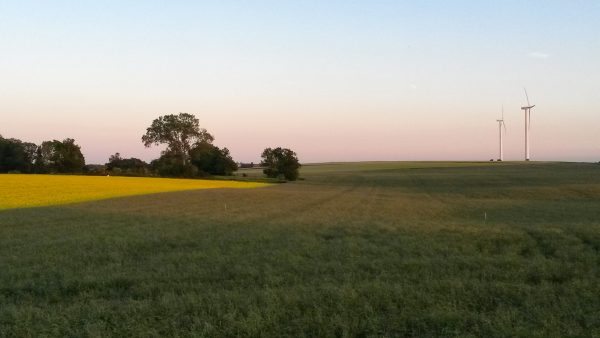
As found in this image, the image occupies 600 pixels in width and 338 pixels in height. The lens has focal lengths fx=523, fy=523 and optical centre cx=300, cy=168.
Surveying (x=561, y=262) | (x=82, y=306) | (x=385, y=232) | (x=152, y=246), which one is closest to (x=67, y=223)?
(x=152, y=246)

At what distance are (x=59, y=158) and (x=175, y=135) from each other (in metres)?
23.4

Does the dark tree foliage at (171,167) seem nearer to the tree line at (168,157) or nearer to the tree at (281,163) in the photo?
the tree line at (168,157)

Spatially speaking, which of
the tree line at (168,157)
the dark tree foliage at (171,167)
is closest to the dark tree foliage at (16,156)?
Answer: the tree line at (168,157)

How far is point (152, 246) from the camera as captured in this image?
16297 mm

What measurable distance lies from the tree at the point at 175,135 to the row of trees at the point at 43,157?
1591cm

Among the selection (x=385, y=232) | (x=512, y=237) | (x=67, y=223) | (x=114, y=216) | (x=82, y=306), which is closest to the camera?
(x=82, y=306)

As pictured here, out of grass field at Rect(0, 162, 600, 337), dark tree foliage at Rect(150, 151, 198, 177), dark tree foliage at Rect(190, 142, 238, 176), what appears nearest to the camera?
grass field at Rect(0, 162, 600, 337)

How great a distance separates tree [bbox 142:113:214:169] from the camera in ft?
365

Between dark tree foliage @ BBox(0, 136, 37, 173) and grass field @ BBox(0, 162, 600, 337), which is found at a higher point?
dark tree foliage @ BBox(0, 136, 37, 173)

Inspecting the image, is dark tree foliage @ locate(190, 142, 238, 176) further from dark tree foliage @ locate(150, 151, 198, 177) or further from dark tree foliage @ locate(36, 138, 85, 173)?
dark tree foliage @ locate(36, 138, 85, 173)

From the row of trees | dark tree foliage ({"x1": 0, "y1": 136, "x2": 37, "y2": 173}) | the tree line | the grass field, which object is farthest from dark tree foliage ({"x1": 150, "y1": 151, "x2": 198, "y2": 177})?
the grass field

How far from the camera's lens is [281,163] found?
105312 mm

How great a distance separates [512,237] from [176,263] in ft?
37.6

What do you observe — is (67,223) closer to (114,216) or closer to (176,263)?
Answer: (114,216)
